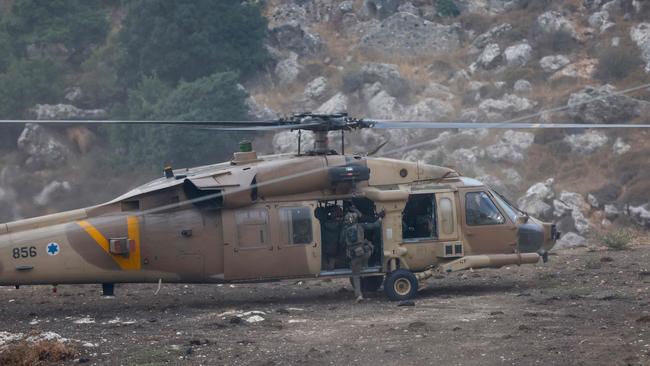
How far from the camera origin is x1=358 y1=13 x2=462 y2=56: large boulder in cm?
4234

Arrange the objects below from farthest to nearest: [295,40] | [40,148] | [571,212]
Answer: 1. [295,40]
2. [40,148]
3. [571,212]

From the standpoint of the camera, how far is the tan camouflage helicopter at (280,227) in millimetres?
13992

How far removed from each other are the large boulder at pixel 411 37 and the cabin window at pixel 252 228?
2872 cm

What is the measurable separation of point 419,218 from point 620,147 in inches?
853

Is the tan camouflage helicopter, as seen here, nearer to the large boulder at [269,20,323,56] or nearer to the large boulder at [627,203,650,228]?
the large boulder at [627,203,650,228]

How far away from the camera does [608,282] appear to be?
15.4 m

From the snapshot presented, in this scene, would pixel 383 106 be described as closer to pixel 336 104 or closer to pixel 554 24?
pixel 336 104

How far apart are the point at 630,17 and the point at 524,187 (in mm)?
11895

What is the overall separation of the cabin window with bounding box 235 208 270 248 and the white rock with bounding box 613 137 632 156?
2323 cm

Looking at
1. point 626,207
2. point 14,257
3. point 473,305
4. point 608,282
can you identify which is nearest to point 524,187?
point 626,207

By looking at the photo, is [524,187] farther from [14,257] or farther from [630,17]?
[14,257]

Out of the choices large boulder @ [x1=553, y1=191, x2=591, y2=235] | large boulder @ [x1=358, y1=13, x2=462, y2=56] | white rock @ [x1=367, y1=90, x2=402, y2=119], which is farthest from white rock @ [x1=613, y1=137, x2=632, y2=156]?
large boulder @ [x1=358, y1=13, x2=462, y2=56]

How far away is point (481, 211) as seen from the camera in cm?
1516

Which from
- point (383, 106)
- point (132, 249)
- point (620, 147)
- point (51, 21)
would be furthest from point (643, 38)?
point (132, 249)
